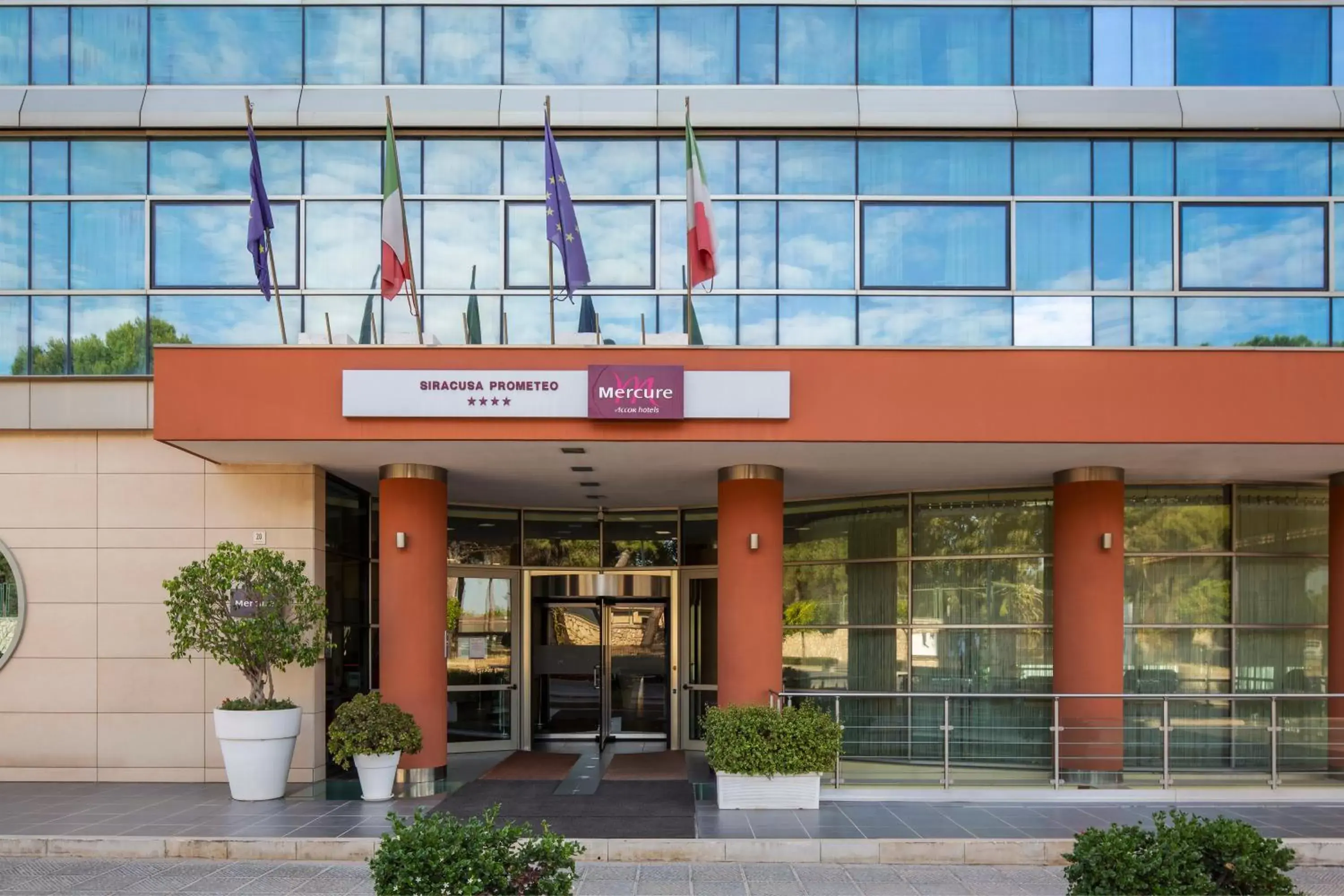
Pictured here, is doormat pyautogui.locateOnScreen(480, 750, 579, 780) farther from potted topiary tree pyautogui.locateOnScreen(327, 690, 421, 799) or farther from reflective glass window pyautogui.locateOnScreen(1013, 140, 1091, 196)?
reflective glass window pyautogui.locateOnScreen(1013, 140, 1091, 196)

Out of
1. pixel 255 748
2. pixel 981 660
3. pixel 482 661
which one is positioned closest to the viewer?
pixel 255 748

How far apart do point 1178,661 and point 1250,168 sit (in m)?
6.59

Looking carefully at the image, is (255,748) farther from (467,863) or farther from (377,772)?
(467,863)

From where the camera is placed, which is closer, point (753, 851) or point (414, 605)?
point (753, 851)

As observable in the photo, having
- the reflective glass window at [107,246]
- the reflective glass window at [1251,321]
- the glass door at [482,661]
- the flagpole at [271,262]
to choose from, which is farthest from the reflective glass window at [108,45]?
the reflective glass window at [1251,321]

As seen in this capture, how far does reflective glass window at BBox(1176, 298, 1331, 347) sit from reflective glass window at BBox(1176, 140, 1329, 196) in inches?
57.5

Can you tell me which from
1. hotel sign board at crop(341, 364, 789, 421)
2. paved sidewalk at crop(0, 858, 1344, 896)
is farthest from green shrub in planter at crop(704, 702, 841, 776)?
hotel sign board at crop(341, 364, 789, 421)

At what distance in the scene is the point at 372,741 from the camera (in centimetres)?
1145

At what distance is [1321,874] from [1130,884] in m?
5.35

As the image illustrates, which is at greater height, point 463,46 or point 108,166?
point 463,46

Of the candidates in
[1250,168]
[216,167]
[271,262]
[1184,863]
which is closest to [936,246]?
[1250,168]

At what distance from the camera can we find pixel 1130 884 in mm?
5461

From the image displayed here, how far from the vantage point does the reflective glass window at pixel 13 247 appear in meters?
14.0

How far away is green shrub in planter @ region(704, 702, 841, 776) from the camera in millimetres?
11078
